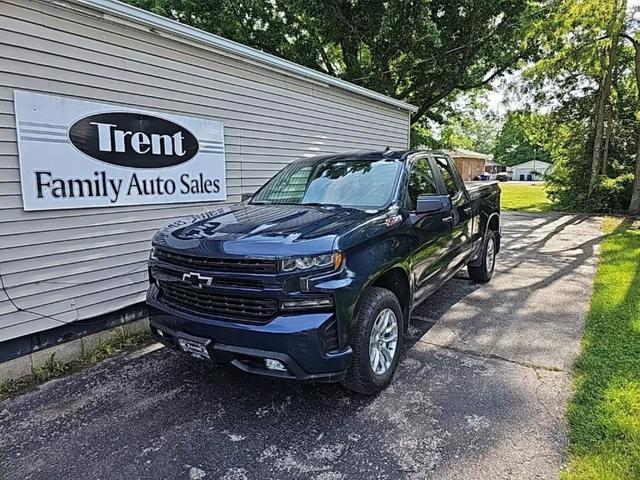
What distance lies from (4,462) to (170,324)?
47.3 inches

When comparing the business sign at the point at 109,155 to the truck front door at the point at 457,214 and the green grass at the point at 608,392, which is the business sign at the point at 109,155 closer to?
the truck front door at the point at 457,214

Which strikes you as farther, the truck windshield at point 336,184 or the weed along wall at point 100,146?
the truck windshield at point 336,184

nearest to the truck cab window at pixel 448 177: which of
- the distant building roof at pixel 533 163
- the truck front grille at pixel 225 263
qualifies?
the truck front grille at pixel 225 263

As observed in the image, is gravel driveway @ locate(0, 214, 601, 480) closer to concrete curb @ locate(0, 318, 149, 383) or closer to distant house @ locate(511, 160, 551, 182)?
concrete curb @ locate(0, 318, 149, 383)

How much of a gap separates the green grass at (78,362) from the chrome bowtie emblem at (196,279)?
5.64ft

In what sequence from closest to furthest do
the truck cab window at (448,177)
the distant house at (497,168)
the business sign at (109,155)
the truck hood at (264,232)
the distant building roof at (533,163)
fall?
the truck hood at (264,232) < the business sign at (109,155) < the truck cab window at (448,177) < the distant building roof at (533,163) < the distant house at (497,168)

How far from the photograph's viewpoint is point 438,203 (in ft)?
11.7

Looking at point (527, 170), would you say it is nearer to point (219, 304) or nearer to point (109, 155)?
point (109, 155)

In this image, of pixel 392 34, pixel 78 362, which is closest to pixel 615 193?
Answer: pixel 392 34

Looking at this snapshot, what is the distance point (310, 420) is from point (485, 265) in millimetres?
4044

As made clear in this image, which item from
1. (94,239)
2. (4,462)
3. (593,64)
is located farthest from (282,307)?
(593,64)

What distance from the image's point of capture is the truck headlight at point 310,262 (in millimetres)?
2666

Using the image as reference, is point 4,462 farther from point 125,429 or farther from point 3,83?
point 3,83

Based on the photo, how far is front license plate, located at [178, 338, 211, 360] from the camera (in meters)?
2.85
